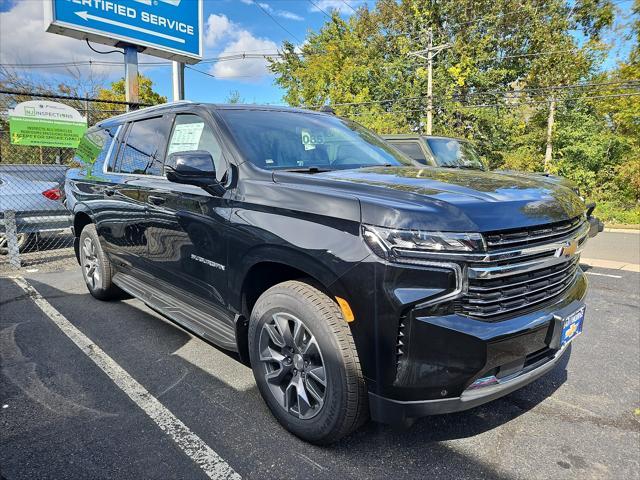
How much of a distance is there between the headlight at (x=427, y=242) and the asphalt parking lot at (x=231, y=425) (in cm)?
117

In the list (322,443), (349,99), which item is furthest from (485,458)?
(349,99)

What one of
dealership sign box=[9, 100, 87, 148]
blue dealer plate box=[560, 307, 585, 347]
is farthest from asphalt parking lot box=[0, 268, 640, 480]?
dealership sign box=[9, 100, 87, 148]

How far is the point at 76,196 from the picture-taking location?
5.02 metres

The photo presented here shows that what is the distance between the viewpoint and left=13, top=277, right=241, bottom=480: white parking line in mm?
2238

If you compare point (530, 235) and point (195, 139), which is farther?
point (195, 139)

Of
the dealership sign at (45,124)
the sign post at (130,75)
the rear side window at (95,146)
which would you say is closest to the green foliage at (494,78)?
the sign post at (130,75)

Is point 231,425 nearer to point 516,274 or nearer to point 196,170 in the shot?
point 196,170

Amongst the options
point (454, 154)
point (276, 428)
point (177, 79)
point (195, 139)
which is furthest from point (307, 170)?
point (177, 79)

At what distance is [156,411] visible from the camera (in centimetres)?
274

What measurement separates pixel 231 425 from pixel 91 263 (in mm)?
3256

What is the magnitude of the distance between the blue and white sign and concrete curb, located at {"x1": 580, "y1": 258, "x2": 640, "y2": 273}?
31.3 ft

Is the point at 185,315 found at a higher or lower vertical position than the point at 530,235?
lower

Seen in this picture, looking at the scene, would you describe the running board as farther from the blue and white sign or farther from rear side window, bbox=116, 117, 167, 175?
the blue and white sign

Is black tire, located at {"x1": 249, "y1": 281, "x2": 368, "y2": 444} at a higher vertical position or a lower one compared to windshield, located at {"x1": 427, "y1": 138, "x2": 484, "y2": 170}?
lower
